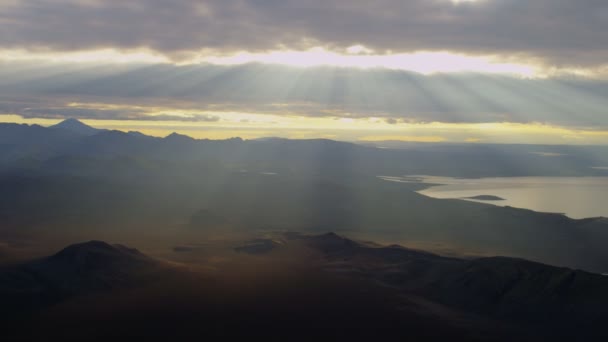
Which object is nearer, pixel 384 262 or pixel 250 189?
pixel 384 262

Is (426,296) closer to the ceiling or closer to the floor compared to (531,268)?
closer to the floor

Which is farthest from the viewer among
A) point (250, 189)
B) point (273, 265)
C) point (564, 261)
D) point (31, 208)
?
point (250, 189)

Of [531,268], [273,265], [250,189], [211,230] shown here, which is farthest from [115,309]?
[250,189]

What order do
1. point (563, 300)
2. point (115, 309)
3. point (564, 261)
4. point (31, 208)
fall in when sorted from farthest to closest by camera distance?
point (31, 208) → point (564, 261) → point (563, 300) → point (115, 309)

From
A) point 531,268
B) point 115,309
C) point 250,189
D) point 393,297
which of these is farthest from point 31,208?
point 531,268

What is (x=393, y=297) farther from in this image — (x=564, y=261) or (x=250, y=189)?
(x=250, y=189)

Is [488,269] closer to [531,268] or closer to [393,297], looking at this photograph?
[531,268]
